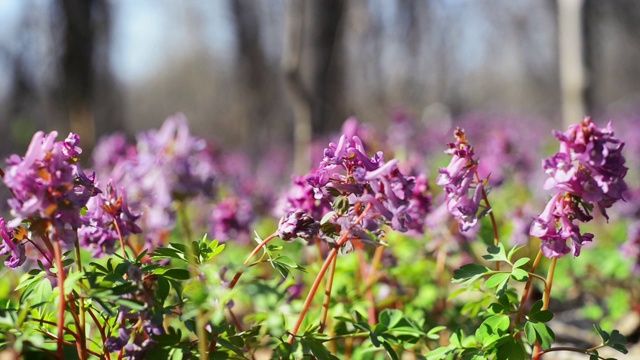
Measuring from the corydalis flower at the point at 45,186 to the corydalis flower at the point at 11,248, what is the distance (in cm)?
21

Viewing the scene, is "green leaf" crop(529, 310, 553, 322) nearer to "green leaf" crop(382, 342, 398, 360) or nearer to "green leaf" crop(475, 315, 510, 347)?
"green leaf" crop(475, 315, 510, 347)

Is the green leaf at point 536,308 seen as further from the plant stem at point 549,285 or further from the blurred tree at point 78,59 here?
the blurred tree at point 78,59

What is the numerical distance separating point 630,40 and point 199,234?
31.1 meters

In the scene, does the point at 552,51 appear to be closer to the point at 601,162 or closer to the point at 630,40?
the point at 630,40

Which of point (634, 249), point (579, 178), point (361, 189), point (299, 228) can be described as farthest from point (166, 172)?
point (634, 249)

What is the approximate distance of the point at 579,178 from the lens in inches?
61.2

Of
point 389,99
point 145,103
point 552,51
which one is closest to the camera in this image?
point 389,99

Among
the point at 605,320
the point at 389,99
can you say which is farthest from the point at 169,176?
the point at 389,99

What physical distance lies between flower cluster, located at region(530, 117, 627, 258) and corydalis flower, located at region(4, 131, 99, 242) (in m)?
1.22

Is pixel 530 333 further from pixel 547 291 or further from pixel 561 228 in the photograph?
pixel 561 228

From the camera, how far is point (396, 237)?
374 centimetres

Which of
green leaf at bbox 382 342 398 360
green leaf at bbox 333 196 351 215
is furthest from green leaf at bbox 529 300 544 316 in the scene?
green leaf at bbox 333 196 351 215

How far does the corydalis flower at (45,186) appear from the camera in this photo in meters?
1.42

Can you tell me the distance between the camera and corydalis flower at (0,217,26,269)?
1688 millimetres
